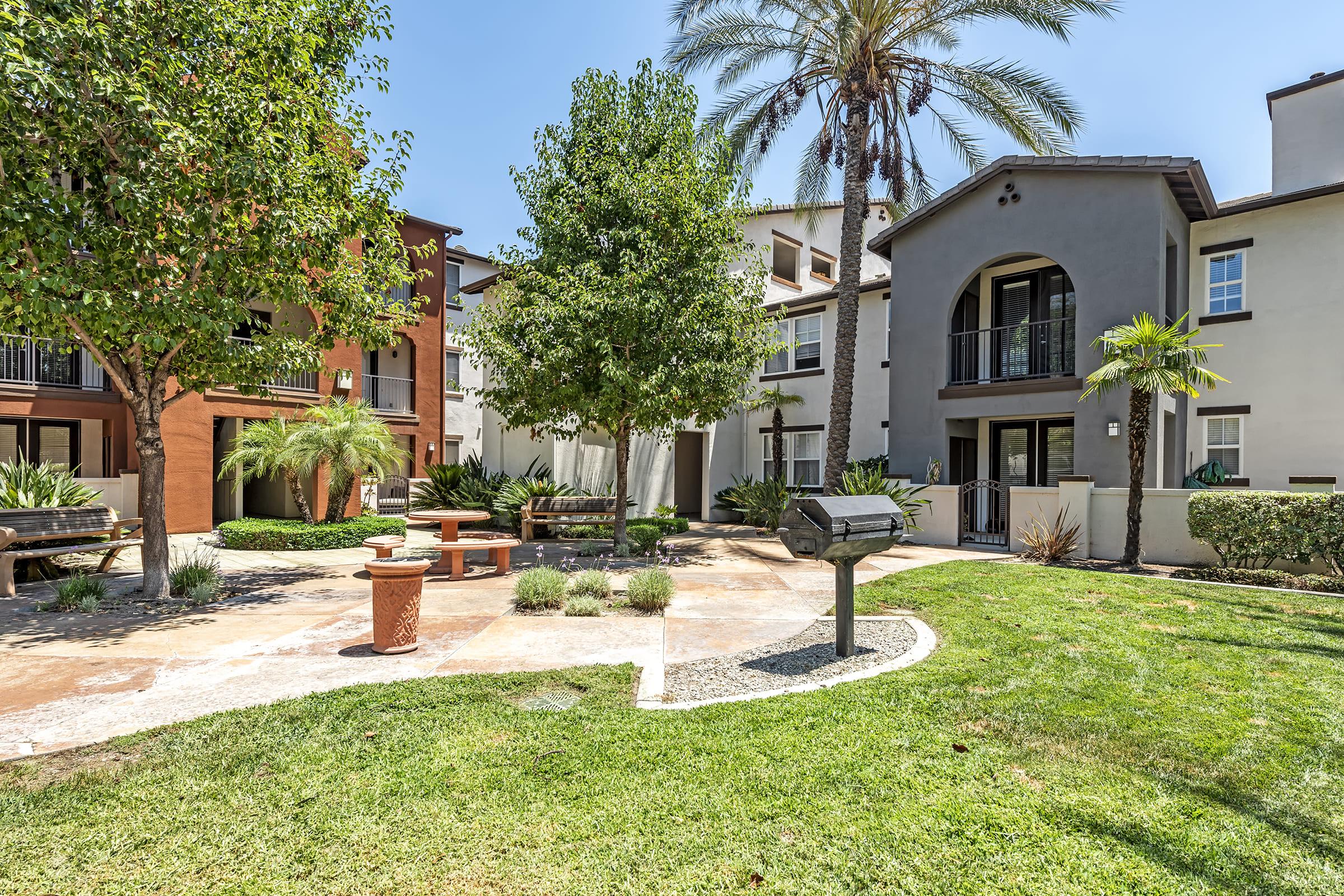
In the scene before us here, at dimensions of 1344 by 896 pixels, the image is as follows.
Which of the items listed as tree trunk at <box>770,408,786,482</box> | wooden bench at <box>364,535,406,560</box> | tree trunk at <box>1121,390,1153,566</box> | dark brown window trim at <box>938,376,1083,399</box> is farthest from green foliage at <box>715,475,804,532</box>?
wooden bench at <box>364,535,406,560</box>

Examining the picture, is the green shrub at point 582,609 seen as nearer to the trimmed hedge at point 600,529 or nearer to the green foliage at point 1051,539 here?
the trimmed hedge at point 600,529

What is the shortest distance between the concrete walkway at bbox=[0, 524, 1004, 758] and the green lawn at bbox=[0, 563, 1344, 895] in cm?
65

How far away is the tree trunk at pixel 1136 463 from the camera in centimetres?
1220

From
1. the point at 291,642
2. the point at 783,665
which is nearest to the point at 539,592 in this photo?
the point at 291,642

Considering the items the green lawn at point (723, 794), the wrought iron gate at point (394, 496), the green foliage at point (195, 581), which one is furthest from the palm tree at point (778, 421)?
the green lawn at point (723, 794)

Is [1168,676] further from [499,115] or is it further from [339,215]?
[499,115]

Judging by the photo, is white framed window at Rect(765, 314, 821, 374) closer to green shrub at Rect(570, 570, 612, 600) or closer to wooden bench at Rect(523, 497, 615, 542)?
wooden bench at Rect(523, 497, 615, 542)

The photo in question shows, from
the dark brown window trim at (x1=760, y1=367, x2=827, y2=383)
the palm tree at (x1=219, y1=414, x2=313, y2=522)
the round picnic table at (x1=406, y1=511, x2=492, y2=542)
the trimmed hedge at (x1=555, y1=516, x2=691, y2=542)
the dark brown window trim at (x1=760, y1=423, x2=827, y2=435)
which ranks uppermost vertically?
the dark brown window trim at (x1=760, y1=367, x2=827, y2=383)

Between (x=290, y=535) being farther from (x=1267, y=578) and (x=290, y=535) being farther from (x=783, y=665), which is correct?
(x=1267, y=578)

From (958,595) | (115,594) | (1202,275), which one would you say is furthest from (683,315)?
(1202,275)

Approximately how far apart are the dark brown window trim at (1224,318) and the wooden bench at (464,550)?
16.2m

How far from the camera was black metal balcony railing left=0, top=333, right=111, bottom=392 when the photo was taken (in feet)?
57.7

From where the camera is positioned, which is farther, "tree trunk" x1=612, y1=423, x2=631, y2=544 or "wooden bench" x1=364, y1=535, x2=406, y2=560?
"tree trunk" x1=612, y1=423, x2=631, y2=544

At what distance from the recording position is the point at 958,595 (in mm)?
9375
